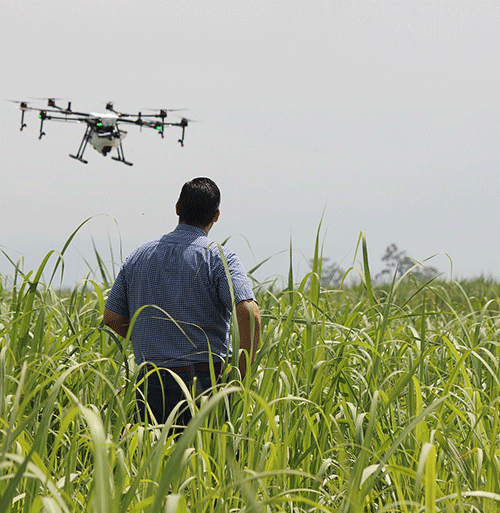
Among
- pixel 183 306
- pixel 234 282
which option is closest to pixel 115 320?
pixel 183 306

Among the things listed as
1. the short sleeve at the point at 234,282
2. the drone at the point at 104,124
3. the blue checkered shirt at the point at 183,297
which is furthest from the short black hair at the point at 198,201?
the drone at the point at 104,124

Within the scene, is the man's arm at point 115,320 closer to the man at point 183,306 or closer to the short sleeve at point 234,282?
the man at point 183,306

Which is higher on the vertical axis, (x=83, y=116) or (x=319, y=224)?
(x=83, y=116)

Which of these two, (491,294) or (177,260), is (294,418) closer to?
(177,260)

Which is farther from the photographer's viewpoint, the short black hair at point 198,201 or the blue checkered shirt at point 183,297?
the short black hair at point 198,201

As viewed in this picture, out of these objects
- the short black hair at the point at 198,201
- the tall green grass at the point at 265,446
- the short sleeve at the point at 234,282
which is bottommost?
the tall green grass at the point at 265,446

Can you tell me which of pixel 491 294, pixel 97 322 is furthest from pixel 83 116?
pixel 97 322

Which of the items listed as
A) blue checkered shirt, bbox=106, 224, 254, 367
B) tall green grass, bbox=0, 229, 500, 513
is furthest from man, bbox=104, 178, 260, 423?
tall green grass, bbox=0, 229, 500, 513

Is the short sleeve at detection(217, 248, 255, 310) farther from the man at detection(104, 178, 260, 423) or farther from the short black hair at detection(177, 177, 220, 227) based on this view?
the short black hair at detection(177, 177, 220, 227)
